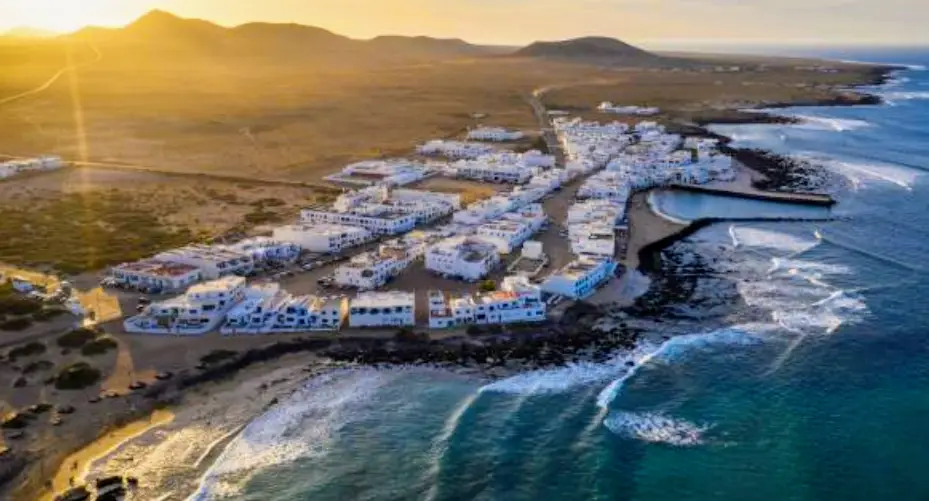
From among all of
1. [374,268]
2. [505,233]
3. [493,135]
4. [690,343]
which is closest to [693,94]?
[493,135]

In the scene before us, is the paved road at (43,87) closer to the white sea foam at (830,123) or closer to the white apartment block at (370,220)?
the white apartment block at (370,220)

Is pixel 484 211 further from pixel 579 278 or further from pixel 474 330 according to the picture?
pixel 474 330

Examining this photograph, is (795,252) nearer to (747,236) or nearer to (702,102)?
(747,236)

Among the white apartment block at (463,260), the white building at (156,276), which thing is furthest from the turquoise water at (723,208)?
the white building at (156,276)

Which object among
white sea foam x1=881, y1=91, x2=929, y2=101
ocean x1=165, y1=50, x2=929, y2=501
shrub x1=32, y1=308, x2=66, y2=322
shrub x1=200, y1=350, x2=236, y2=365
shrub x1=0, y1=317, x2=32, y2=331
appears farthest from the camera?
white sea foam x1=881, y1=91, x2=929, y2=101

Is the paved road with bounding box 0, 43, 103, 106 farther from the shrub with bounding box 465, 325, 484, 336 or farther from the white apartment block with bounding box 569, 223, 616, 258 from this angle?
the shrub with bounding box 465, 325, 484, 336

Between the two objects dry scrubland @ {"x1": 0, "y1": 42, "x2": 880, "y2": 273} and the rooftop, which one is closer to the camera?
the rooftop

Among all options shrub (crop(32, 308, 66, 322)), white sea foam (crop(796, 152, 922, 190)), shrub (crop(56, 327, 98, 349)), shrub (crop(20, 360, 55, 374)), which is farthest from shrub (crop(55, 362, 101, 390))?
white sea foam (crop(796, 152, 922, 190))
